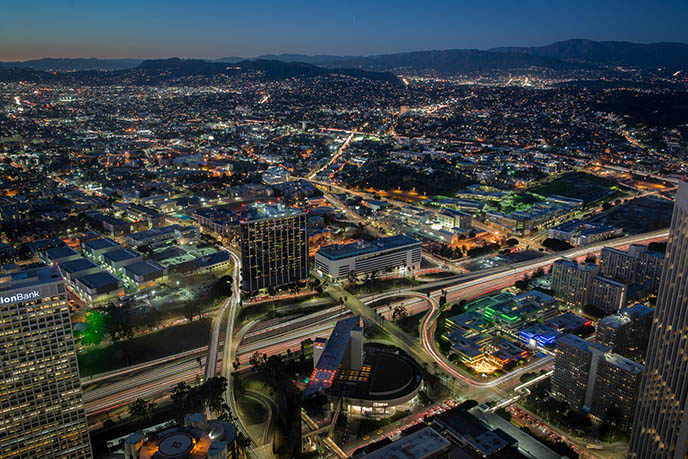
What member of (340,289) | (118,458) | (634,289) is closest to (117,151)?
(340,289)

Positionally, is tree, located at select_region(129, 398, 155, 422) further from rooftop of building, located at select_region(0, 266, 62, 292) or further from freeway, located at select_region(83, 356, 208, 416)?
rooftop of building, located at select_region(0, 266, 62, 292)

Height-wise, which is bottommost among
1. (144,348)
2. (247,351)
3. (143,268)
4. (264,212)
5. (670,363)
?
(247,351)

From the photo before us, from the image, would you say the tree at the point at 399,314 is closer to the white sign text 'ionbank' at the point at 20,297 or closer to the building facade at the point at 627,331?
the building facade at the point at 627,331

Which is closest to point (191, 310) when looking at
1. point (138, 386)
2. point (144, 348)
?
point (144, 348)

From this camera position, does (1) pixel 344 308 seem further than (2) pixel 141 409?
Yes

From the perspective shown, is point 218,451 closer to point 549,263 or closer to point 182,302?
point 182,302

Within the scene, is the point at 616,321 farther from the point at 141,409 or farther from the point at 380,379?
the point at 141,409

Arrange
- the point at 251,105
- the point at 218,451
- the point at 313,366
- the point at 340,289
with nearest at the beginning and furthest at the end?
1. the point at 218,451
2. the point at 313,366
3. the point at 340,289
4. the point at 251,105

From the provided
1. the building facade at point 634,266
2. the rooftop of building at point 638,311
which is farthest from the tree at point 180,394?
the building facade at point 634,266
